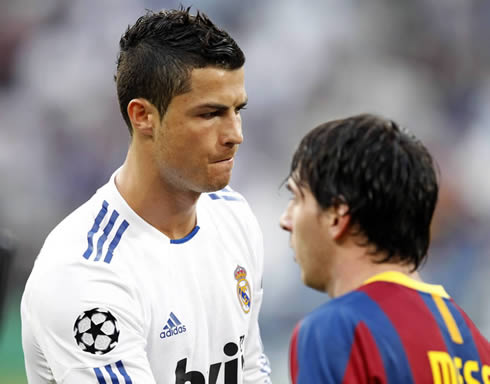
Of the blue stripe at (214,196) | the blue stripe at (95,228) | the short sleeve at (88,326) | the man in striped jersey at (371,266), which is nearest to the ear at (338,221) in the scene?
the man in striped jersey at (371,266)

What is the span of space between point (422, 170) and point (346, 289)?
31 cm

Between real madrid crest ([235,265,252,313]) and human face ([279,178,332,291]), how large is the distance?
1035mm

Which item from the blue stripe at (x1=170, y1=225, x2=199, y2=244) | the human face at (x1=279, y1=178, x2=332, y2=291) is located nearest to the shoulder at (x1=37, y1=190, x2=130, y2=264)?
the blue stripe at (x1=170, y1=225, x2=199, y2=244)

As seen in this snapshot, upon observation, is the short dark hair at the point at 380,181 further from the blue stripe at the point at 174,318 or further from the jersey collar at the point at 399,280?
the blue stripe at the point at 174,318

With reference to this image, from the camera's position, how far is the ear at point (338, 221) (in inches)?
65.4

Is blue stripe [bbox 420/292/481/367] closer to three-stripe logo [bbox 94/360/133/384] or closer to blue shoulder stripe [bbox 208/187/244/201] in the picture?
three-stripe logo [bbox 94/360/133/384]

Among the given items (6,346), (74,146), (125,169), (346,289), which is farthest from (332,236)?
(74,146)

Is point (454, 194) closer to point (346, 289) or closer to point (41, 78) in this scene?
point (41, 78)

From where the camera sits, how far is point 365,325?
156cm

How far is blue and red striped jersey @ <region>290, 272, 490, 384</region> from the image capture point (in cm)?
154

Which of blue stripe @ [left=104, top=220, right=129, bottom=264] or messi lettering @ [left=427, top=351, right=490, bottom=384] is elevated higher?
blue stripe @ [left=104, top=220, right=129, bottom=264]

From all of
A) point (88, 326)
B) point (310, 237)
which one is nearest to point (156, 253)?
point (88, 326)

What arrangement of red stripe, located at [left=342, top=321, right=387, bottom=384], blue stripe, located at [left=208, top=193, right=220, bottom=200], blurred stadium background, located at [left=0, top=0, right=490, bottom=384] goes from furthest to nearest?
blurred stadium background, located at [left=0, top=0, right=490, bottom=384], blue stripe, located at [left=208, top=193, right=220, bottom=200], red stripe, located at [left=342, top=321, right=387, bottom=384]

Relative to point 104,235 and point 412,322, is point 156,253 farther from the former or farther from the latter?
point 412,322
